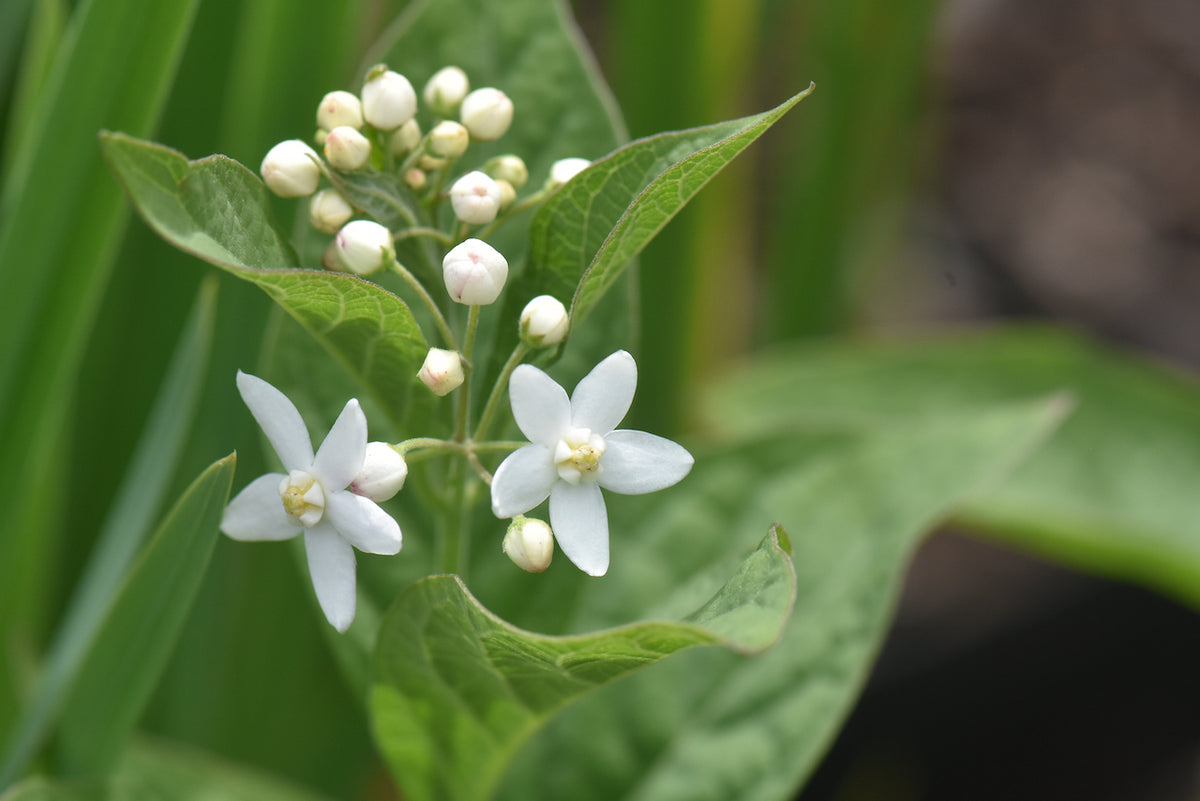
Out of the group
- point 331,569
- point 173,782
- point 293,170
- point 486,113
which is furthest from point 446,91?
point 173,782

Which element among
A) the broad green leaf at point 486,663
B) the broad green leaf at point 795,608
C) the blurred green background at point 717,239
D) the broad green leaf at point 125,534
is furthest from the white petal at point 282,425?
the broad green leaf at point 795,608

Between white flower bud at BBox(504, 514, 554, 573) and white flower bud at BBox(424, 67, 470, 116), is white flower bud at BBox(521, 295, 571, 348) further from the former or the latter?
white flower bud at BBox(424, 67, 470, 116)

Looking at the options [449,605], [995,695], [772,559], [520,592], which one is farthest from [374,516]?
[995,695]

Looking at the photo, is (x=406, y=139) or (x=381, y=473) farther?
(x=406, y=139)

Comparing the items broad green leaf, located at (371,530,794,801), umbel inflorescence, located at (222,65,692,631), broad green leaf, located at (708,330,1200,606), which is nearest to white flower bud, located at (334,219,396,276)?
umbel inflorescence, located at (222,65,692,631)

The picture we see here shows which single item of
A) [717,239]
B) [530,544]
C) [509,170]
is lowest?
[717,239]

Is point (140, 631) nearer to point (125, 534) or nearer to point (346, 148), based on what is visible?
point (125, 534)

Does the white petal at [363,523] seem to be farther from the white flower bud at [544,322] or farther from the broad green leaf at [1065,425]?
the broad green leaf at [1065,425]
